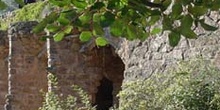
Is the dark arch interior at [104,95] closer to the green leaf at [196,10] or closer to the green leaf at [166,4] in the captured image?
the green leaf at [166,4]

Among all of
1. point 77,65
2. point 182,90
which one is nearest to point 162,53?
point 182,90

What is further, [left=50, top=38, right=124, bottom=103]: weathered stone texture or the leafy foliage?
[left=50, top=38, right=124, bottom=103]: weathered stone texture

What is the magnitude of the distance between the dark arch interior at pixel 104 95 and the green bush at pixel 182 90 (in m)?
6.30

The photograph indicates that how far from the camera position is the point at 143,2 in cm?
229

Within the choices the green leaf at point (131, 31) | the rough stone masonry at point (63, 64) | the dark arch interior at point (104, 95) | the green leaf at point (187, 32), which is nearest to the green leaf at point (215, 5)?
the green leaf at point (187, 32)

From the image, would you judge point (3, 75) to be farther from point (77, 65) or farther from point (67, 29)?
point (67, 29)

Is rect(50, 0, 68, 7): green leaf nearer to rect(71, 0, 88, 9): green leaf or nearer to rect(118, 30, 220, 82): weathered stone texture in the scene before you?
rect(71, 0, 88, 9): green leaf

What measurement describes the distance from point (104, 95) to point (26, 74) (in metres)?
1.49

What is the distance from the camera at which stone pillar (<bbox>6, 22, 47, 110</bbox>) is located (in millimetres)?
13078

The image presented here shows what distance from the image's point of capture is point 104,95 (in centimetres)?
1300

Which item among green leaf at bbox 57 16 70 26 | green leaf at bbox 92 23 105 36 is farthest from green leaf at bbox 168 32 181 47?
green leaf at bbox 57 16 70 26

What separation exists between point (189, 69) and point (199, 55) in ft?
1.82

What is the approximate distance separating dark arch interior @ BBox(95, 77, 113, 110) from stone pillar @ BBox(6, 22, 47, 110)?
3.45 ft

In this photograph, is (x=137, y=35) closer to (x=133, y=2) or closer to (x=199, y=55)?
(x=133, y=2)
